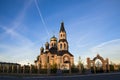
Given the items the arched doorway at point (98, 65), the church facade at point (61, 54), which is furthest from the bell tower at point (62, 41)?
the arched doorway at point (98, 65)

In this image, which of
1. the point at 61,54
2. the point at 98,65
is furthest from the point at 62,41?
the point at 98,65

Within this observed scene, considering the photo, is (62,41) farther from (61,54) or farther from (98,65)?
(98,65)

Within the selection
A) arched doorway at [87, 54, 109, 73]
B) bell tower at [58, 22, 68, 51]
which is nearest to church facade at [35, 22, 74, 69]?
bell tower at [58, 22, 68, 51]

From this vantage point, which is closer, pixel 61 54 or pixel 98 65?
pixel 98 65

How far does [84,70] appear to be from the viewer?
31.2 meters

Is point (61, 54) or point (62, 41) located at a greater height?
point (62, 41)

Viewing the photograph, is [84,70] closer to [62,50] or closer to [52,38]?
[62,50]

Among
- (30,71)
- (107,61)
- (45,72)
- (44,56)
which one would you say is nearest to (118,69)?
(107,61)

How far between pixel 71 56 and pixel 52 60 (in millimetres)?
8003

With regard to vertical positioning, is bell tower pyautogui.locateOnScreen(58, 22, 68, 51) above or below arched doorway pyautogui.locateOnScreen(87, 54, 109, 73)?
above

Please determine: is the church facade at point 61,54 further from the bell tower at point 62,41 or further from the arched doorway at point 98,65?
the arched doorway at point 98,65

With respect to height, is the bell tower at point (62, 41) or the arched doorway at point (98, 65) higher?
the bell tower at point (62, 41)

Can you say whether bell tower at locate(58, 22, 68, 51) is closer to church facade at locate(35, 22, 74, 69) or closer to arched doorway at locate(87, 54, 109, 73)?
church facade at locate(35, 22, 74, 69)

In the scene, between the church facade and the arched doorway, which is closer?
the arched doorway
